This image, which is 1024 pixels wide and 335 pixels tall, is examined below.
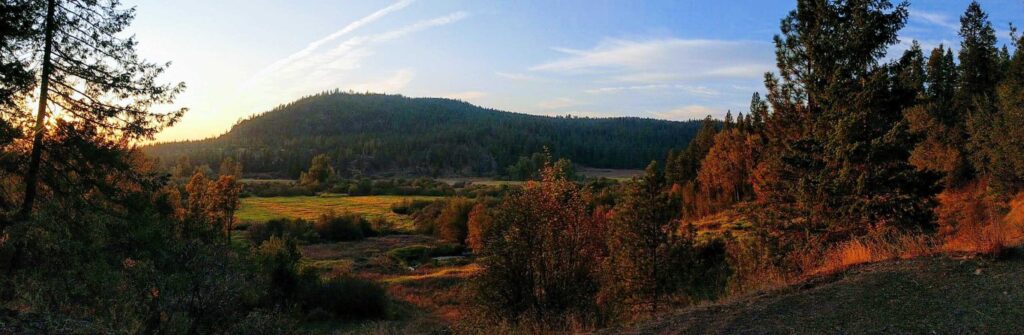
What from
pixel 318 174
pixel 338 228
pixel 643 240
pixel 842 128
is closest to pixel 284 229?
pixel 338 228

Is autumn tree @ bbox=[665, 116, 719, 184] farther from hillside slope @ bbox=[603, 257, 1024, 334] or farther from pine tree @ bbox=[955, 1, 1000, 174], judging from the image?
hillside slope @ bbox=[603, 257, 1024, 334]

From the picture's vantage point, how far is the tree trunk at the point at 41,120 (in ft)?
46.8

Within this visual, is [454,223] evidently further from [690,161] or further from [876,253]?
[876,253]

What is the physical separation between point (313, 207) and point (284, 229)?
25.9m

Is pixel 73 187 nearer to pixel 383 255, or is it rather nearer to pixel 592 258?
pixel 592 258

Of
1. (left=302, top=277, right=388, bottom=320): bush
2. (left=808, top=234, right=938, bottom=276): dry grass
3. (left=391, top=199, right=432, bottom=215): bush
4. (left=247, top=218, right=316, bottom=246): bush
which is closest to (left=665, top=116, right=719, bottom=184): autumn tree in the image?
(left=391, top=199, right=432, bottom=215): bush

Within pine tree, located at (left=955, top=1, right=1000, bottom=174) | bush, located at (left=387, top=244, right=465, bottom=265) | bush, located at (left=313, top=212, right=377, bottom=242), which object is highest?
pine tree, located at (left=955, top=1, right=1000, bottom=174)

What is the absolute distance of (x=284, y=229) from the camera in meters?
68.8

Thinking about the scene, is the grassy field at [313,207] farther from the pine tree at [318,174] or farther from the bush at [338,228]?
the pine tree at [318,174]

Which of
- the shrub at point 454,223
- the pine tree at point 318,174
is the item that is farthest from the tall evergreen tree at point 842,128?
the pine tree at point 318,174

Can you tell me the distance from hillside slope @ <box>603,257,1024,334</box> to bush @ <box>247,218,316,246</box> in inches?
2541

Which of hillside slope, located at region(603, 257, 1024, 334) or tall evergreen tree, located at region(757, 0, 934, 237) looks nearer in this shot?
hillside slope, located at region(603, 257, 1024, 334)

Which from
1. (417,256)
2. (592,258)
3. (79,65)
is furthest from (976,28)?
(79,65)

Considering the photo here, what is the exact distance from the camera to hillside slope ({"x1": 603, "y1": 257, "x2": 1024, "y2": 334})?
21.1 ft
